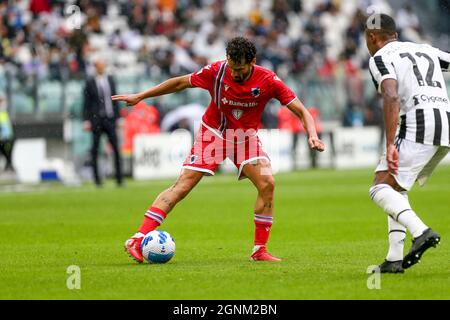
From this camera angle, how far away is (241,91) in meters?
10.2

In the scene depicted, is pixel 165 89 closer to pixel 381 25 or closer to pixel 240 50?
pixel 240 50

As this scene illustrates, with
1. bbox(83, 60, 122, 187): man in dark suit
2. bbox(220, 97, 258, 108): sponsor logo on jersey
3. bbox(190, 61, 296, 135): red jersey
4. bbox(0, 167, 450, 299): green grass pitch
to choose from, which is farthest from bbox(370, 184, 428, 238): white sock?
bbox(83, 60, 122, 187): man in dark suit

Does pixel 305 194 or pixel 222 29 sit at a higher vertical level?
pixel 222 29

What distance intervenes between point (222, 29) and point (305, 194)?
46.8 feet

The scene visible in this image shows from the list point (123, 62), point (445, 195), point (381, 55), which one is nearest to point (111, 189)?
point (445, 195)

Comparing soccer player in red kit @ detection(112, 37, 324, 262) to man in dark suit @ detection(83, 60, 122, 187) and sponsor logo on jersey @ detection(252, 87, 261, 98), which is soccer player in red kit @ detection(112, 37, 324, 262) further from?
man in dark suit @ detection(83, 60, 122, 187)

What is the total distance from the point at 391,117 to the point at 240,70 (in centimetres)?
187

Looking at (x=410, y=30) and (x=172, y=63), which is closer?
(x=172, y=63)

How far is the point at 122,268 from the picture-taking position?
957 cm

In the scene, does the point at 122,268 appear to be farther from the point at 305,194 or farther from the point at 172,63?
the point at 172,63

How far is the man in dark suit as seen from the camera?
72.1 feet

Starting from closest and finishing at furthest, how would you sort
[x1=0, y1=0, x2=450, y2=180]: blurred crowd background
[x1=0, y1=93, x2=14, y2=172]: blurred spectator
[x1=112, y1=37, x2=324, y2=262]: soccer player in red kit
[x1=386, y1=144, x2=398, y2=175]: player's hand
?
[x1=386, y1=144, x2=398, y2=175]: player's hand, [x1=112, y1=37, x2=324, y2=262]: soccer player in red kit, [x1=0, y1=93, x2=14, y2=172]: blurred spectator, [x1=0, y1=0, x2=450, y2=180]: blurred crowd background

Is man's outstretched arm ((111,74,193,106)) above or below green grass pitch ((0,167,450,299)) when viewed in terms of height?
above

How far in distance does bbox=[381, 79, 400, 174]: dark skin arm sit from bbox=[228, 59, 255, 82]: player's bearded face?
64.0 inches
